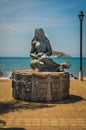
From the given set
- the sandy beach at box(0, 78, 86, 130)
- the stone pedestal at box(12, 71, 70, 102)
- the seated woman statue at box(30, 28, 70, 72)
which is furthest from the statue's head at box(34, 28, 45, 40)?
the sandy beach at box(0, 78, 86, 130)

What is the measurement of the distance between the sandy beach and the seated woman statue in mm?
1373

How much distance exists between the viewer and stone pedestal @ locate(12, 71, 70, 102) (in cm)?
965

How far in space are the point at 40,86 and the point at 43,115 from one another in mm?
1915

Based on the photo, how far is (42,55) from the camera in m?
11.0

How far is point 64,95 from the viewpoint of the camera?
10.2 meters

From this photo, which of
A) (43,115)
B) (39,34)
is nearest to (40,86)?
(43,115)

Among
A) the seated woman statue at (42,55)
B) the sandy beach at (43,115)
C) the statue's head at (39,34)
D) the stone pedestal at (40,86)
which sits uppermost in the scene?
the statue's head at (39,34)

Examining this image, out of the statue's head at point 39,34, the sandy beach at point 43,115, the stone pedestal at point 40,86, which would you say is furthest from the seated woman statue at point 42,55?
the sandy beach at point 43,115

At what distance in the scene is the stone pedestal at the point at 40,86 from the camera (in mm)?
9648

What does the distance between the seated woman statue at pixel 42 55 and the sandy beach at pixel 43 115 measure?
1.37m

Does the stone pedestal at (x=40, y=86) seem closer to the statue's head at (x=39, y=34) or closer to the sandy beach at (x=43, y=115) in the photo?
the sandy beach at (x=43, y=115)

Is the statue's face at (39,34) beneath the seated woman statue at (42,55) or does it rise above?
above

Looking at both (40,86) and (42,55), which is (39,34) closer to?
(42,55)

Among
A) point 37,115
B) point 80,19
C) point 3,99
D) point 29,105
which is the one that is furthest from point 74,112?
point 80,19
